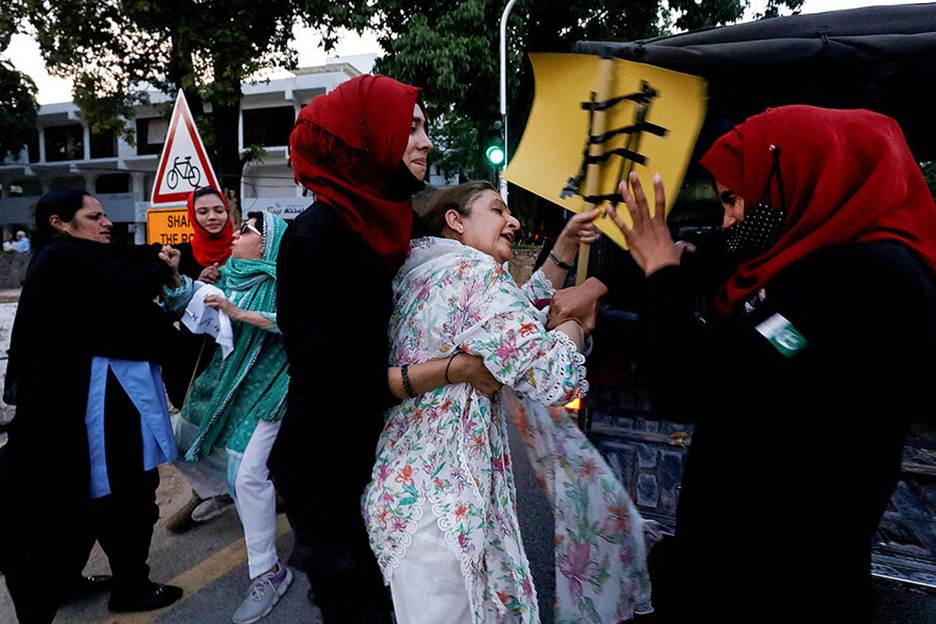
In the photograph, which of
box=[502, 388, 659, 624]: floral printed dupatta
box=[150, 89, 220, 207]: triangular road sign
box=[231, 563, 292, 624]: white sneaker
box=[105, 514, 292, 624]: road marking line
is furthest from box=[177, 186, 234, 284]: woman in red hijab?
box=[502, 388, 659, 624]: floral printed dupatta

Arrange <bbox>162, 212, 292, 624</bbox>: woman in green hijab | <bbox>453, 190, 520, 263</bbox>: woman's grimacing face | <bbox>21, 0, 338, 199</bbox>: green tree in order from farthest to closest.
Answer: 1. <bbox>21, 0, 338, 199</bbox>: green tree
2. <bbox>162, 212, 292, 624</bbox>: woman in green hijab
3. <bbox>453, 190, 520, 263</bbox>: woman's grimacing face

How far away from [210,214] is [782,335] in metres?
3.53

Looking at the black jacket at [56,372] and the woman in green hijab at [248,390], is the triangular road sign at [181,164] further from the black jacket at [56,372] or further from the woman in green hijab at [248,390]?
the black jacket at [56,372]

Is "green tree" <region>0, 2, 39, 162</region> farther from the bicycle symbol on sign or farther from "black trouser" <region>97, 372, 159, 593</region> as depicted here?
"black trouser" <region>97, 372, 159, 593</region>

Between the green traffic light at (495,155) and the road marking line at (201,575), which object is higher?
the green traffic light at (495,155)

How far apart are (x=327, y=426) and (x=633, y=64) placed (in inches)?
46.3

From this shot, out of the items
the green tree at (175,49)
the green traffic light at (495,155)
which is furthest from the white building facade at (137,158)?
the green traffic light at (495,155)

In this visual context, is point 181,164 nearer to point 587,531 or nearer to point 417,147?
point 417,147

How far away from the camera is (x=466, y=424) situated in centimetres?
152

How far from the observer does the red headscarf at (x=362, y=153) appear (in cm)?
150

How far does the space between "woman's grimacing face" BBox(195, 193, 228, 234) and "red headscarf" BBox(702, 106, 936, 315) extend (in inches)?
130

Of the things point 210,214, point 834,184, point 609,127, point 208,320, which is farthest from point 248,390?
point 834,184

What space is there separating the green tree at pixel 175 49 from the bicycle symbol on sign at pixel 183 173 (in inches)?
249

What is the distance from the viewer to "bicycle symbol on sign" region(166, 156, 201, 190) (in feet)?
13.4
